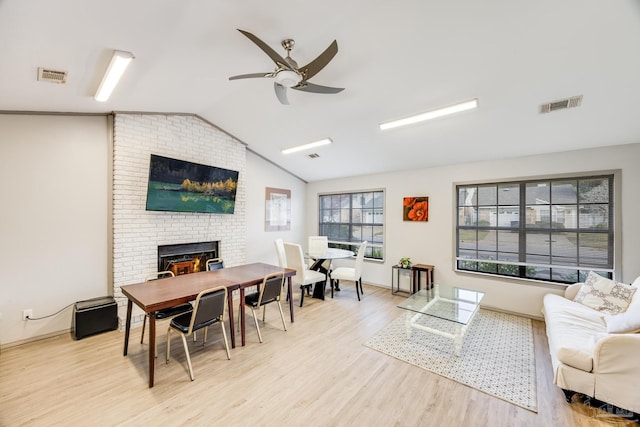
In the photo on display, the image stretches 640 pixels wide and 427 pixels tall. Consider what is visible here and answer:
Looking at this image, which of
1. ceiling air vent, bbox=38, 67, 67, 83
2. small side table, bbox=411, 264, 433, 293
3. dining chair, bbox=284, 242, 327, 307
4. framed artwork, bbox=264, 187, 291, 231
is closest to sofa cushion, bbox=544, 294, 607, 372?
small side table, bbox=411, 264, 433, 293

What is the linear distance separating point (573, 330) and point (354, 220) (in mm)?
4169

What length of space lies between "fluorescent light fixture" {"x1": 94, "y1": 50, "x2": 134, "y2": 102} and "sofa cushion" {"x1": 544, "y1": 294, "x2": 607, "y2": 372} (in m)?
4.58

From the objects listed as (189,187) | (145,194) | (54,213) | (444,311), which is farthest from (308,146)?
(54,213)

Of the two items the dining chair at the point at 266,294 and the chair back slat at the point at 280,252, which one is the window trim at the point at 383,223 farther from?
the dining chair at the point at 266,294

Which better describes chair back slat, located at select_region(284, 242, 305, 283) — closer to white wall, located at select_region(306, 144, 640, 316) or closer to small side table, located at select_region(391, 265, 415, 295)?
small side table, located at select_region(391, 265, 415, 295)

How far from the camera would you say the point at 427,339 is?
3217 millimetres

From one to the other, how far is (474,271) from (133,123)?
19.2 ft

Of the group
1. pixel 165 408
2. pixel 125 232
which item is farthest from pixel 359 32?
pixel 125 232

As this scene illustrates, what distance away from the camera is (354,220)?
6.25 meters

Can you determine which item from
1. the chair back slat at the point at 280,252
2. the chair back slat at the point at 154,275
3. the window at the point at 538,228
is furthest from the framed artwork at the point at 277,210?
the window at the point at 538,228

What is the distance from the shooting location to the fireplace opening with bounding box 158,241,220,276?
13.2ft

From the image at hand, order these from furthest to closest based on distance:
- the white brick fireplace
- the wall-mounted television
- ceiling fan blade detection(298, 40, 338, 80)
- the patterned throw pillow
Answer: the wall-mounted television
the white brick fireplace
the patterned throw pillow
ceiling fan blade detection(298, 40, 338, 80)

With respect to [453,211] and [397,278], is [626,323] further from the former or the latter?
[397,278]

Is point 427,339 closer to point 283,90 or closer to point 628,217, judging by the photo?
point 628,217
